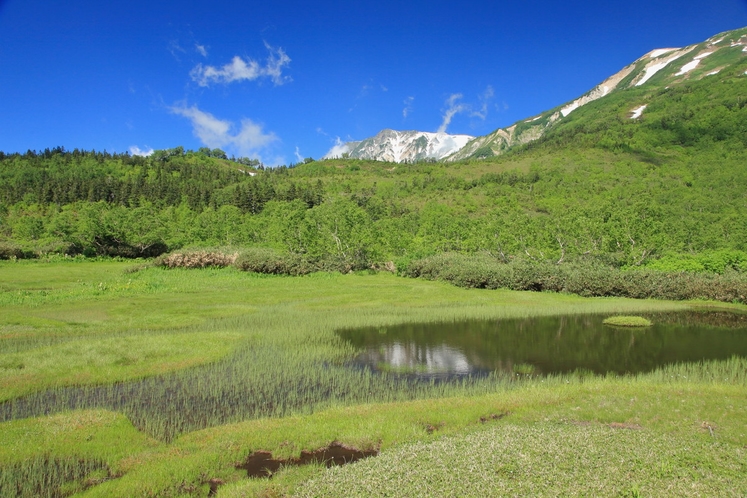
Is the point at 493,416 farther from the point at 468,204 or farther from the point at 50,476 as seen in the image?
the point at 468,204

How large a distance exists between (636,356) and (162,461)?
20.7 m

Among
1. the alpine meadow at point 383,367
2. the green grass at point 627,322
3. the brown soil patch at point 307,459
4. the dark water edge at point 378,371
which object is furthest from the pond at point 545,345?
the brown soil patch at point 307,459

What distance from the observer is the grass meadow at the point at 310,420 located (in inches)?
337

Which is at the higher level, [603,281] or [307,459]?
[603,281]

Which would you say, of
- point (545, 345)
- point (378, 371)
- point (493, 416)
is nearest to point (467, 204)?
point (545, 345)

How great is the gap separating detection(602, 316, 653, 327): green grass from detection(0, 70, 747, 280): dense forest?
21517mm

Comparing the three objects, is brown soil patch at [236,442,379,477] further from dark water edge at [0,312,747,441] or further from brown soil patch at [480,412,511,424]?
brown soil patch at [480,412,511,424]

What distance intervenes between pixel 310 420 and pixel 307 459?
2094mm

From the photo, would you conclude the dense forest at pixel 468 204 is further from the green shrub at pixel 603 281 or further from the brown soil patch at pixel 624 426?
the brown soil patch at pixel 624 426

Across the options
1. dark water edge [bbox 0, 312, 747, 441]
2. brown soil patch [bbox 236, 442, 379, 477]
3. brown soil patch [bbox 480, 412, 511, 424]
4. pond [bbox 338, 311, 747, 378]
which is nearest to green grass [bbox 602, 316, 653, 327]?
pond [bbox 338, 311, 747, 378]

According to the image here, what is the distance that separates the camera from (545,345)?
2350cm

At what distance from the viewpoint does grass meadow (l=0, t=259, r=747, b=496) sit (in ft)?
28.1

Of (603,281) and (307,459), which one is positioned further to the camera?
(603,281)

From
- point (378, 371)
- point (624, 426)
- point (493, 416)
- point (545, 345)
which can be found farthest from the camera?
point (545, 345)
